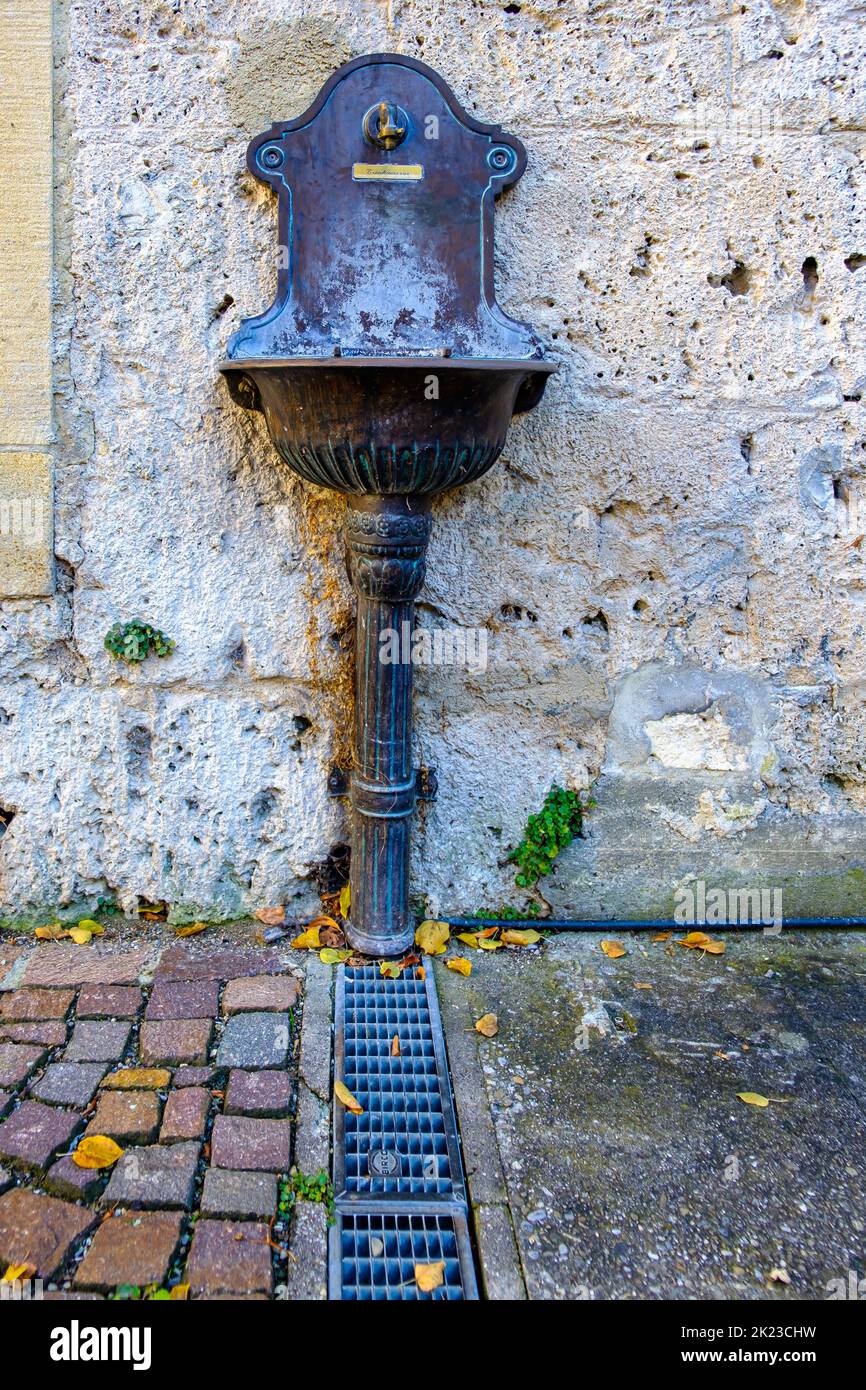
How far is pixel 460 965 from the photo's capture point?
2867mm

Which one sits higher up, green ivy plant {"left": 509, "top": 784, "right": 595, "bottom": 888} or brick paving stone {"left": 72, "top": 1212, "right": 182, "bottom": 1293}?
green ivy plant {"left": 509, "top": 784, "right": 595, "bottom": 888}

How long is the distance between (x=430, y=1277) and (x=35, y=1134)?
2.93ft

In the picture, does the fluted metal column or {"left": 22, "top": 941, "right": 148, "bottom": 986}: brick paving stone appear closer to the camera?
the fluted metal column

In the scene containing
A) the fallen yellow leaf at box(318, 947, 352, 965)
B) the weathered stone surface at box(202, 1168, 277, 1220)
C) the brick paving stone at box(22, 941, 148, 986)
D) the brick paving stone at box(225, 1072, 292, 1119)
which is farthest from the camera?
the fallen yellow leaf at box(318, 947, 352, 965)

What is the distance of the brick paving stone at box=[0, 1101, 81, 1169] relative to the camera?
2.15 meters

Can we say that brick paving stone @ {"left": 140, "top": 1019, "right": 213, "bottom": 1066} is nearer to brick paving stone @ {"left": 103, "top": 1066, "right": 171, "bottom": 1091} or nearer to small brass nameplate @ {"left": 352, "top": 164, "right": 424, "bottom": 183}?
brick paving stone @ {"left": 103, "top": 1066, "right": 171, "bottom": 1091}

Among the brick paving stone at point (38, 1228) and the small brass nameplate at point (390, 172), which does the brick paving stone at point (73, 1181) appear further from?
the small brass nameplate at point (390, 172)

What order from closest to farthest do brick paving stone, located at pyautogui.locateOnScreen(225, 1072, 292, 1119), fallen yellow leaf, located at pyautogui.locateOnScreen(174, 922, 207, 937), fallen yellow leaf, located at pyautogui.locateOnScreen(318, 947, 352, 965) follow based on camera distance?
brick paving stone, located at pyautogui.locateOnScreen(225, 1072, 292, 1119)
fallen yellow leaf, located at pyautogui.locateOnScreen(318, 947, 352, 965)
fallen yellow leaf, located at pyautogui.locateOnScreen(174, 922, 207, 937)

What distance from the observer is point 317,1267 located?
75.6 inches

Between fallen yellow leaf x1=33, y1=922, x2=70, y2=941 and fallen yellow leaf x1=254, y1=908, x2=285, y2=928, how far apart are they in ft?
1.75

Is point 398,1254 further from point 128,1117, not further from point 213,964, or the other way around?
point 213,964

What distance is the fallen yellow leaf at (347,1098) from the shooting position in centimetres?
231

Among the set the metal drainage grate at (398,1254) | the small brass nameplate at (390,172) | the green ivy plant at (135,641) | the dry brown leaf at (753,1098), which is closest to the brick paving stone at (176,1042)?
the metal drainage grate at (398,1254)

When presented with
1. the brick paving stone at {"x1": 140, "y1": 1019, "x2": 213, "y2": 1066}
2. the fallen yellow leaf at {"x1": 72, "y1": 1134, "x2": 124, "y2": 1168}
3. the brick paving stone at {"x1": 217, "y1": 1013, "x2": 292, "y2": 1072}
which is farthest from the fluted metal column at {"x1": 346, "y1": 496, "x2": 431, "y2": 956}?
the fallen yellow leaf at {"x1": 72, "y1": 1134, "x2": 124, "y2": 1168}
